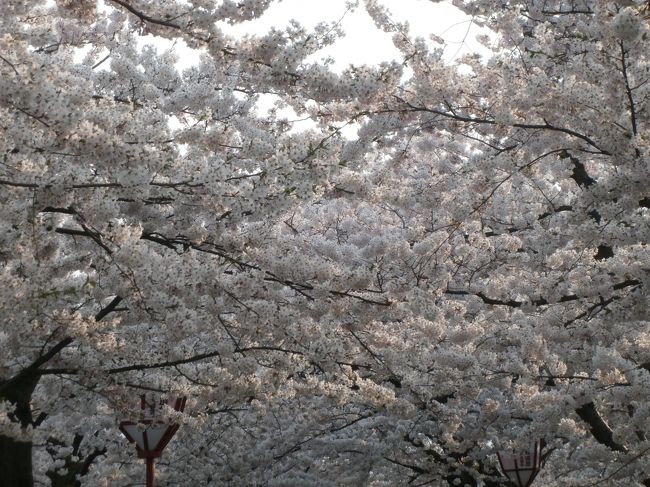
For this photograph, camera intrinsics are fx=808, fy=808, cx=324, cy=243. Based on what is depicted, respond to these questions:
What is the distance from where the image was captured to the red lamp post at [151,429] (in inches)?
306

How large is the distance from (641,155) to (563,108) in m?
0.78

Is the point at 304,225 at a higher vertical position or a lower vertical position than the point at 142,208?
higher

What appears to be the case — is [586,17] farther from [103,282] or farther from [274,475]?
[274,475]

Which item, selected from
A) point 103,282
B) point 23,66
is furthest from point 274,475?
point 23,66

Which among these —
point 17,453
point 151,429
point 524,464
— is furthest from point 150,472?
point 524,464

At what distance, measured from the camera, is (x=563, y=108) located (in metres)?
6.47

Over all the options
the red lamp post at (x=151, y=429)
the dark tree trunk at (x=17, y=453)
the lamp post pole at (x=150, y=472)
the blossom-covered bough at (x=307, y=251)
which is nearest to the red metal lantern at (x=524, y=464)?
the blossom-covered bough at (x=307, y=251)

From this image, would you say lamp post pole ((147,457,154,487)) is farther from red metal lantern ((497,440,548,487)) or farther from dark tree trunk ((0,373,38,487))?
red metal lantern ((497,440,548,487))

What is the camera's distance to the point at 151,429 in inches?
307

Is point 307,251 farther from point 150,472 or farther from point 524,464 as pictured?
point 150,472

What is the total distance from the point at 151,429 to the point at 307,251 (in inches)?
187

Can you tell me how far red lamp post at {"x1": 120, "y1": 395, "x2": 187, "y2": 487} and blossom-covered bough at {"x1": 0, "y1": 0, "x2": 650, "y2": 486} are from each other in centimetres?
21

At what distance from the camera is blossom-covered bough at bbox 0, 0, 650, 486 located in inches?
222

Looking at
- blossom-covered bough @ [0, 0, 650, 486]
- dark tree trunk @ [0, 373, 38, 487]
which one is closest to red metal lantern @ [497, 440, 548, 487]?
blossom-covered bough @ [0, 0, 650, 486]
